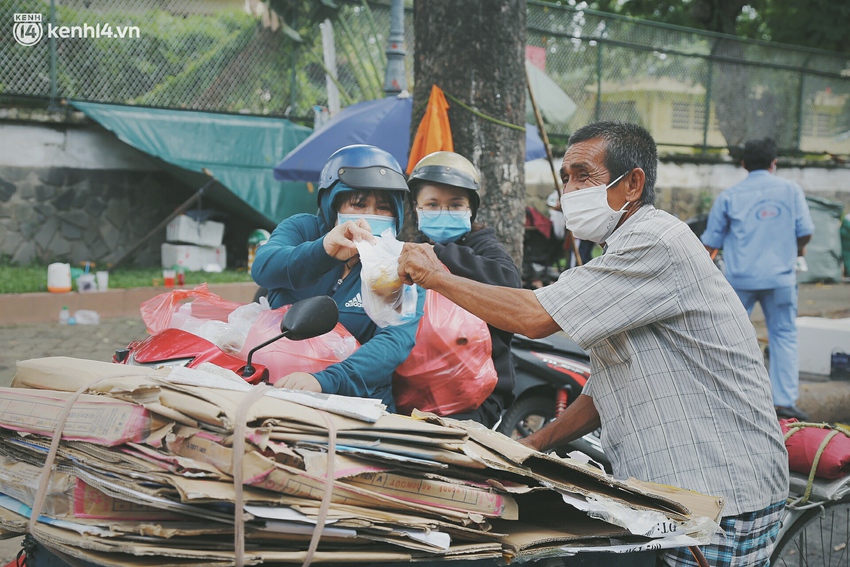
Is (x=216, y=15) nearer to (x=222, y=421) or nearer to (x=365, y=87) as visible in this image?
(x=365, y=87)

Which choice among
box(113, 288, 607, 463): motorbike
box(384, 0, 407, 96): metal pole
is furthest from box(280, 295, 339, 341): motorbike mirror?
box(384, 0, 407, 96): metal pole

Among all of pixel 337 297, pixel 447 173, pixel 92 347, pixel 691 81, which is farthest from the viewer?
pixel 691 81

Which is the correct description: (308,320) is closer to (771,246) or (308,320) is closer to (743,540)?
(743,540)

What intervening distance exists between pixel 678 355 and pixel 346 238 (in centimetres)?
112

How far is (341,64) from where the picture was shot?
12031 mm

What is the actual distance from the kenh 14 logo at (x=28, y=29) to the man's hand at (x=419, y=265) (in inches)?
356

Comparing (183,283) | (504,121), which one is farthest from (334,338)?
(183,283)

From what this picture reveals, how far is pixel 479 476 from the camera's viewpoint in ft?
5.80

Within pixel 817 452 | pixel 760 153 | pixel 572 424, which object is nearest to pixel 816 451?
pixel 817 452

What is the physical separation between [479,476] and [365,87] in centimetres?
1030

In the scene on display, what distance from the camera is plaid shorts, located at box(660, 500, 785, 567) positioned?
2.39m

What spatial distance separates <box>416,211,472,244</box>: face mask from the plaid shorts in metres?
1.96

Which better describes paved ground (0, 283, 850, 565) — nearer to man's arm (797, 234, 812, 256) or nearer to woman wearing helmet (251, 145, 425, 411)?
man's arm (797, 234, 812, 256)

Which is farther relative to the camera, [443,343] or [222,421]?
[443,343]
